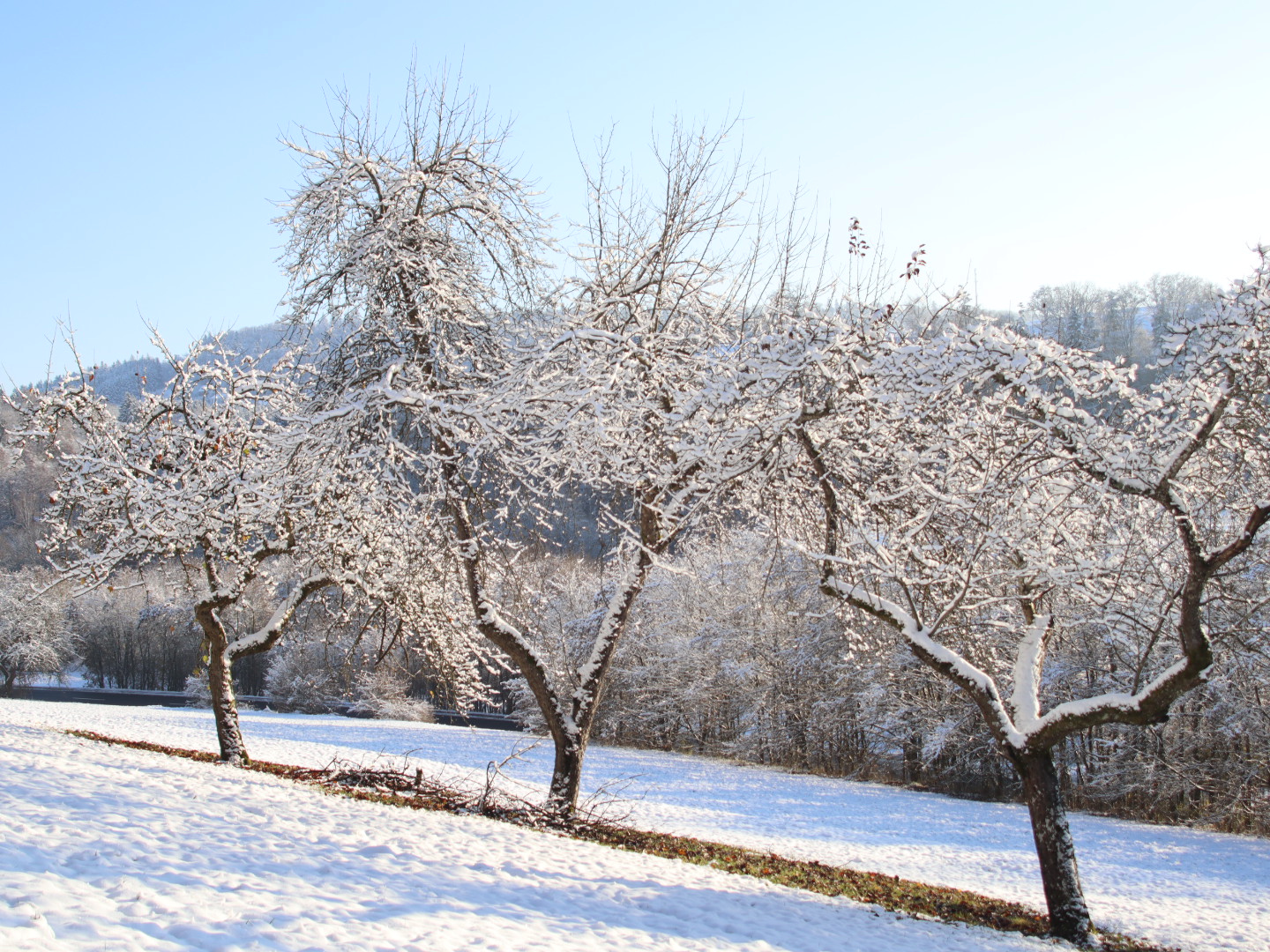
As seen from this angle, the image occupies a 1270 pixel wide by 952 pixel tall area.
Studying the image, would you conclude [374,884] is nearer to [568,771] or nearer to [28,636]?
[568,771]

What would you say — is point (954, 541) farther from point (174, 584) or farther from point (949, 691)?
point (949, 691)

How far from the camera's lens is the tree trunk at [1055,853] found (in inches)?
261

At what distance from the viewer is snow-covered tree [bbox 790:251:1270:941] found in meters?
5.57

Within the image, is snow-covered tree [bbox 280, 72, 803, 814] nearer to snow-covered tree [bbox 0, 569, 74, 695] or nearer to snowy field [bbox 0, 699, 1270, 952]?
snowy field [bbox 0, 699, 1270, 952]

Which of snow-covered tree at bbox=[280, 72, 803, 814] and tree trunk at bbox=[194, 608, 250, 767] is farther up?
snow-covered tree at bbox=[280, 72, 803, 814]

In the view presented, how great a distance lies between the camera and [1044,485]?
664 centimetres

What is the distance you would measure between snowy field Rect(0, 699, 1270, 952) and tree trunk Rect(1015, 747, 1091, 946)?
547 millimetres

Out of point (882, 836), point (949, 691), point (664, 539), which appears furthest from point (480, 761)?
point (664, 539)

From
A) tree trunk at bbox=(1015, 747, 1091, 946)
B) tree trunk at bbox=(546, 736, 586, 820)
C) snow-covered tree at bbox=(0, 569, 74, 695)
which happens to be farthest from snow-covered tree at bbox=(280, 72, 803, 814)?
snow-covered tree at bbox=(0, 569, 74, 695)

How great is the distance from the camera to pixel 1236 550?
212 inches

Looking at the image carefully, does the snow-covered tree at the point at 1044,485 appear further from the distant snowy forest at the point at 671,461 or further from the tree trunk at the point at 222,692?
the tree trunk at the point at 222,692

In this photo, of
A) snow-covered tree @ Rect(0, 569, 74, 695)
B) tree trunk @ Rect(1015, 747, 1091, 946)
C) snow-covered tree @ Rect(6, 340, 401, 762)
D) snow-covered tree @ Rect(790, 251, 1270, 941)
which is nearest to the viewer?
snow-covered tree @ Rect(790, 251, 1270, 941)

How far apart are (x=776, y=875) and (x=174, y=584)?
914 cm

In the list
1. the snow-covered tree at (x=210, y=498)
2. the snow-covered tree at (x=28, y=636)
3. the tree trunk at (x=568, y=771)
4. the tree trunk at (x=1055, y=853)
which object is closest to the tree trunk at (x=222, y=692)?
the snow-covered tree at (x=210, y=498)
